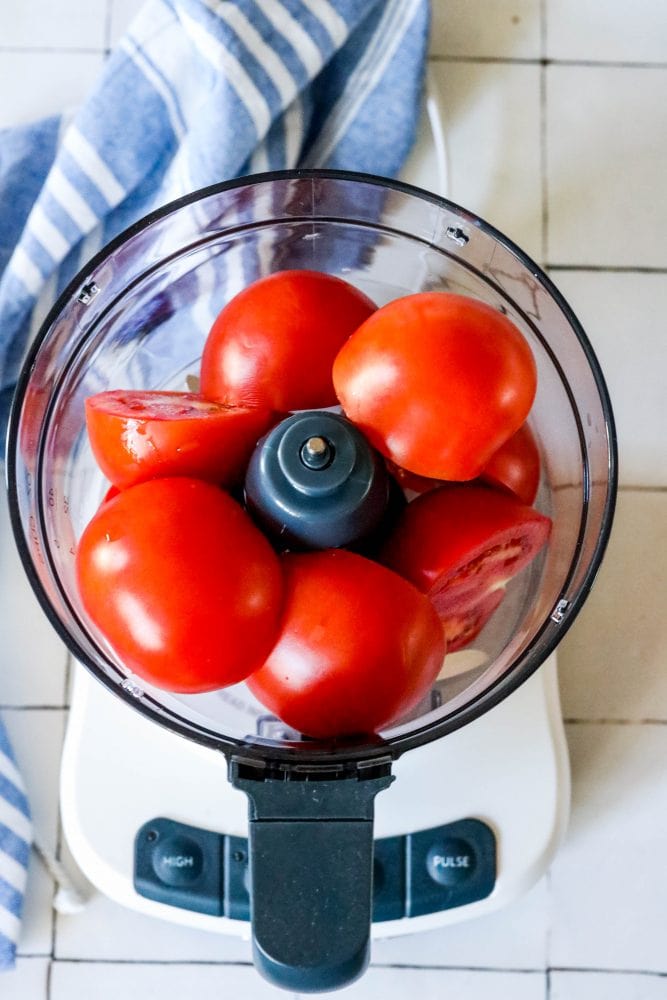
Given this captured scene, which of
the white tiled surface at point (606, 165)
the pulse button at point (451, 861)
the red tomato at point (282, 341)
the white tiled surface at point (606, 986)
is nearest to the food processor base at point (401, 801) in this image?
the pulse button at point (451, 861)

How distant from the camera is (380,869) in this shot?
1.98ft

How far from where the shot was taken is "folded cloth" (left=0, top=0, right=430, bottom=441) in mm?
654

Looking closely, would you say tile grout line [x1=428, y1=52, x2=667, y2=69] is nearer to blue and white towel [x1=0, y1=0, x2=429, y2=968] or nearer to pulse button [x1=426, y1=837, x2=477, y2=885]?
blue and white towel [x1=0, y1=0, x2=429, y2=968]

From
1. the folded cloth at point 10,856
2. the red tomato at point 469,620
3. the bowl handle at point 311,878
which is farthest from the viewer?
the folded cloth at point 10,856


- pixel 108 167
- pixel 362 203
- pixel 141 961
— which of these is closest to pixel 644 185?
pixel 362 203

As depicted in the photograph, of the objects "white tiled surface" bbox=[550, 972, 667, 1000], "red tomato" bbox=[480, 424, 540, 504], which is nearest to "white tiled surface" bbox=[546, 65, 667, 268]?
"red tomato" bbox=[480, 424, 540, 504]

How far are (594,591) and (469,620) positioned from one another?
0.59ft

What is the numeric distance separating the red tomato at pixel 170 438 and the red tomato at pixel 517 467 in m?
0.11

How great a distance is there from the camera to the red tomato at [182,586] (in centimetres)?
43

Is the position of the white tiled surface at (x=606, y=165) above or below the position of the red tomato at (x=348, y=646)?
above

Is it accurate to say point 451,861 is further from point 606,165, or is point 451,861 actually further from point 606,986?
point 606,165

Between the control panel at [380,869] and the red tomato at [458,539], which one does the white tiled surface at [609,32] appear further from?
the control panel at [380,869]

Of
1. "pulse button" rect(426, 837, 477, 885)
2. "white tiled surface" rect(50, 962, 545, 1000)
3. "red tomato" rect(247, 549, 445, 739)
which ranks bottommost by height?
"white tiled surface" rect(50, 962, 545, 1000)

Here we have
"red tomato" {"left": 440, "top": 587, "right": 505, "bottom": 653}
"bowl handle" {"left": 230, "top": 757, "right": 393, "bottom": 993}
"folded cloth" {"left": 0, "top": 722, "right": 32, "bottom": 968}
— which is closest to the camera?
"bowl handle" {"left": 230, "top": 757, "right": 393, "bottom": 993}
